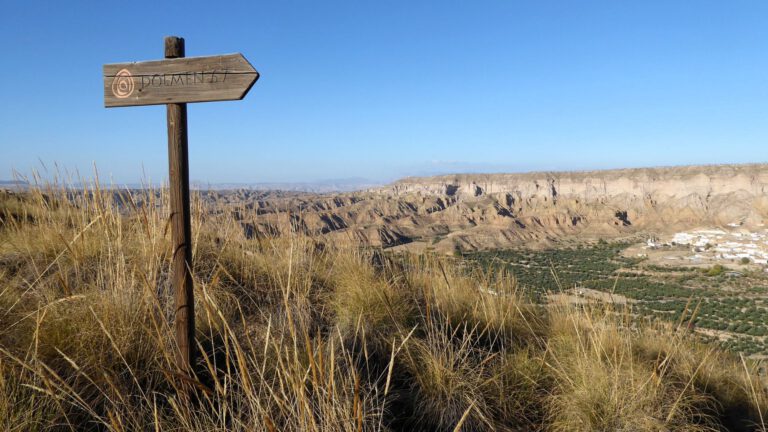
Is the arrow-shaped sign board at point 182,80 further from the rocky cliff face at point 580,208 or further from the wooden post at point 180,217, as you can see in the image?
the rocky cliff face at point 580,208

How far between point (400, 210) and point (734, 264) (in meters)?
43.1

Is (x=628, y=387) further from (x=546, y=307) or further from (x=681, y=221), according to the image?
(x=681, y=221)

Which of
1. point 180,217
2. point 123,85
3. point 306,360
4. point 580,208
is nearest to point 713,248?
point 580,208

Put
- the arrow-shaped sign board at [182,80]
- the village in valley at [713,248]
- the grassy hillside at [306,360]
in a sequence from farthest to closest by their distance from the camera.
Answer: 1. the village in valley at [713,248]
2. the arrow-shaped sign board at [182,80]
3. the grassy hillside at [306,360]

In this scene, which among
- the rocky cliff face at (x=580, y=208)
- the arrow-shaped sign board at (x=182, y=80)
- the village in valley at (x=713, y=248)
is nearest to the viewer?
the arrow-shaped sign board at (x=182, y=80)

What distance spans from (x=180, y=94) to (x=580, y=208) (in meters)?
72.5

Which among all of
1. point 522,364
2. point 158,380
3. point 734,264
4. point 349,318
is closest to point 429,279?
point 349,318

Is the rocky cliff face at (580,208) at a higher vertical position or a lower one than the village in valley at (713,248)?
higher

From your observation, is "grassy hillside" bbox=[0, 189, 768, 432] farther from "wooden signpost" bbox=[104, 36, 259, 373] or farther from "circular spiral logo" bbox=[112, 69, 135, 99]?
"circular spiral logo" bbox=[112, 69, 135, 99]

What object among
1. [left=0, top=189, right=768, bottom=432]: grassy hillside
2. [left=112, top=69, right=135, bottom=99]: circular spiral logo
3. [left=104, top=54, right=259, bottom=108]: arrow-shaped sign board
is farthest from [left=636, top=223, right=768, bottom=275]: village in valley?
[left=112, top=69, right=135, bottom=99]: circular spiral logo

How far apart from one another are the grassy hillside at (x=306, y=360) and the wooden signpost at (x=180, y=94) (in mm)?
109

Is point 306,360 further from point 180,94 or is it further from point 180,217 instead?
point 180,94

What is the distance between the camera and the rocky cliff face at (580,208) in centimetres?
→ 5275

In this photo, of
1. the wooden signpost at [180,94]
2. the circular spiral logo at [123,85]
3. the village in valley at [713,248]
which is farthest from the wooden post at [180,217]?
the village in valley at [713,248]
